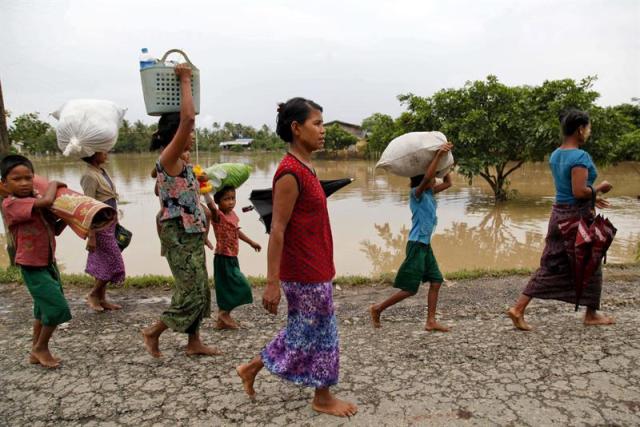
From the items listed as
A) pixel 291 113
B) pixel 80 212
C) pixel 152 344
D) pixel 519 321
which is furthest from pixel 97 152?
pixel 519 321

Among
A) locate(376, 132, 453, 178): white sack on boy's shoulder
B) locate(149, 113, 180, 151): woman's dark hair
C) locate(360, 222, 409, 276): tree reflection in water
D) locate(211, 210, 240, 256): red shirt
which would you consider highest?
locate(149, 113, 180, 151): woman's dark hair

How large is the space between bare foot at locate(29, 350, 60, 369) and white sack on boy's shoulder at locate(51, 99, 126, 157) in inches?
60.1

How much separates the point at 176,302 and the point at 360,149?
3821 centimetres

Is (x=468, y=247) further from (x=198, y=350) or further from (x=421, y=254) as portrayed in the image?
(x=198, y=350)

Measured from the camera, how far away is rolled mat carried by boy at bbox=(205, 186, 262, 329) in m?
3.70

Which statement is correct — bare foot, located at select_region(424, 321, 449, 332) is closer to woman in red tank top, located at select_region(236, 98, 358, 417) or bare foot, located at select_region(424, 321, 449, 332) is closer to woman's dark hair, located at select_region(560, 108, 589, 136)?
woman in red tank top, located at select_region(236, 98, 358, 417)

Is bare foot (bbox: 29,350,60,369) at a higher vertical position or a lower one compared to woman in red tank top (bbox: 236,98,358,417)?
lower

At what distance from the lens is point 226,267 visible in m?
3.72

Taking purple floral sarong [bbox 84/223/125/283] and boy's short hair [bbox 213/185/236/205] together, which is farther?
purple floral sarong [bbox 84/223/125/283]

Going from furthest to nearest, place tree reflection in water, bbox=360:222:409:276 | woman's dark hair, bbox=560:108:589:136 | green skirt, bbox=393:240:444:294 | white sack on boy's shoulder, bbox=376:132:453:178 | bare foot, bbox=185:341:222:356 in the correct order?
tree reflection in water, bbox=360:222:409:276 < green skirt, bbox=393:240:444:294 < white sack on boy's shoulder, bbox=376:132:453:178 < woman's dark hair, bbox=560:108:589:136 < bare foot, bbox=185:341:222:356

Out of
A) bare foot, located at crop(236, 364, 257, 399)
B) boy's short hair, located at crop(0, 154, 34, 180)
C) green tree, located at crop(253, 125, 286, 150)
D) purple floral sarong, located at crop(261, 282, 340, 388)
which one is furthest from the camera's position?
green tree, located at crop(253, 125, 286, 150)

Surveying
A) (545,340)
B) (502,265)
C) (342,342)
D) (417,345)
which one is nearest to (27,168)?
(342,342)

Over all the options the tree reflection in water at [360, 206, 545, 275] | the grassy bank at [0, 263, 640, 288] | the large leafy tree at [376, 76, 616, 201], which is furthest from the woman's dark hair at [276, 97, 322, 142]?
the large leafy tree at [376, 76, 616, 201]

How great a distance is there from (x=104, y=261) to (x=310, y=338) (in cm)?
252
